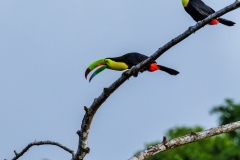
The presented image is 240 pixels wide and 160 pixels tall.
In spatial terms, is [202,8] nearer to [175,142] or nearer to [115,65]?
[115,65]

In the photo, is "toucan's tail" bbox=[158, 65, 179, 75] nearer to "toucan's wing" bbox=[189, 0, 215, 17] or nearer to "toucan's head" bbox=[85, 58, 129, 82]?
"toucan's head" bbox=[85, 58, 129, 82]

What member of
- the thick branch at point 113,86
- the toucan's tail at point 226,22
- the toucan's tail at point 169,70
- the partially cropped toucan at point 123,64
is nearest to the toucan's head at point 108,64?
the partially cropped toucan at point 123,64

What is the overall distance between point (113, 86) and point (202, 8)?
319 cm

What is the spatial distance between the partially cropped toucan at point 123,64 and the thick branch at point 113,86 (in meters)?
1.96

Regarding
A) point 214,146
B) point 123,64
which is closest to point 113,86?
point 123,64

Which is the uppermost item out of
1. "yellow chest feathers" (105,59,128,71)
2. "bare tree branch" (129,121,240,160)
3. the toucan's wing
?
the toucan's wing

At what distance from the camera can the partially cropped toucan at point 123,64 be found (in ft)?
31.2

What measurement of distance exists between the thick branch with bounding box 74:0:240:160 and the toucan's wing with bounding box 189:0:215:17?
2.80 m

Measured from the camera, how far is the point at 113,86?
7508 mm

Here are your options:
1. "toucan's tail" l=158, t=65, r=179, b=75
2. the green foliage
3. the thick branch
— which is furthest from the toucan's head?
the green foliage

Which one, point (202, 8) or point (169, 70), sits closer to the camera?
point (169, 70)

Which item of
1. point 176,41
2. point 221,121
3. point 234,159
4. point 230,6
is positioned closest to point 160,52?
point 176,41

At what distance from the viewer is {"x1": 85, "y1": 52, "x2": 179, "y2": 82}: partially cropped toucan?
31.2ft

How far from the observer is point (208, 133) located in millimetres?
7844
